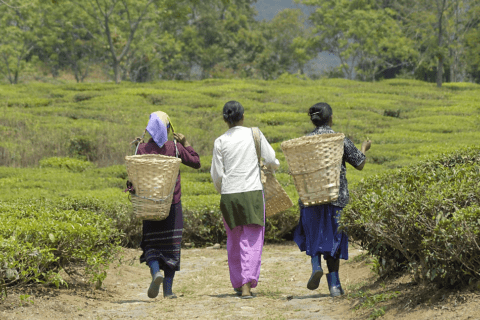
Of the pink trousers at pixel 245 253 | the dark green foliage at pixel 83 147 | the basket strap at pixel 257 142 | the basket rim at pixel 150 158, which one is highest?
the basket strap at pixel 257 142

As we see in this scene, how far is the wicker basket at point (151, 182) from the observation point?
438 cm

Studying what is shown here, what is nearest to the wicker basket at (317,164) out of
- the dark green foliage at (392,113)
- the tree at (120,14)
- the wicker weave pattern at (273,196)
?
the wicker weave pattern at (273,196)

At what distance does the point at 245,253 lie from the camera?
4.60m

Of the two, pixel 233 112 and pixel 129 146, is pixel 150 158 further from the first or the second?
pixel 129 146

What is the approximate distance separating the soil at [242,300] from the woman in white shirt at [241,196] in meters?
0.26

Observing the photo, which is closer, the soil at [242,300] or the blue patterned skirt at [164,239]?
the soil at [242,300]

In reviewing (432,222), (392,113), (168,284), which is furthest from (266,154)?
(392,113)

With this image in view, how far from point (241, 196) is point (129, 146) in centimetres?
724

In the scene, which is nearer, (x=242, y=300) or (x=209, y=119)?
(x=242, y=300)

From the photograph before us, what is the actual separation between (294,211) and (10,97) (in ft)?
42.1

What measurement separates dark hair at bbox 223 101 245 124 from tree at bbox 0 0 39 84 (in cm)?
2718

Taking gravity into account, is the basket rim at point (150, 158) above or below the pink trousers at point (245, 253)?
above

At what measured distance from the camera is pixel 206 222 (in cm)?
738

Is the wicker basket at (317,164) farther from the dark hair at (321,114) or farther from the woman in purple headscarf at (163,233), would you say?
the woman in purple headscarf at (163,233)
